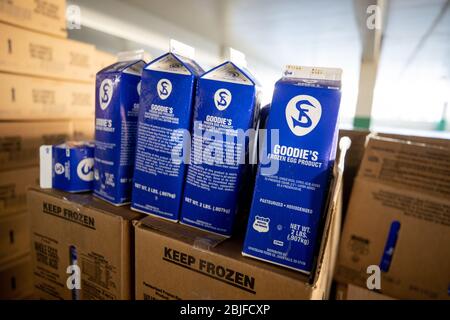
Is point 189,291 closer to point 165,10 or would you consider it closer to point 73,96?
point 73,96

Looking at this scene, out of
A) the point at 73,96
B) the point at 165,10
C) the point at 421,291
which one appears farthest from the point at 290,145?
the point at 165,10

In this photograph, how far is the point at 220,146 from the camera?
64 cm

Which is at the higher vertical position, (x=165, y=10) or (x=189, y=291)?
(x=165, y=10)

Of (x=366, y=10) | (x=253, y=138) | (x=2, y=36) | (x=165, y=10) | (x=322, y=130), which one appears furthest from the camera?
(x=165, y=10)

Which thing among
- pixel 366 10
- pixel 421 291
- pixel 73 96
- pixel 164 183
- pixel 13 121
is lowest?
pixel 421 291

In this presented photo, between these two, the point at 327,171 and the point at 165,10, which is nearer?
the point at 327,171

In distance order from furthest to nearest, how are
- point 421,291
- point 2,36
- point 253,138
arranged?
point 2,36 < point 421,291 < point 253,138

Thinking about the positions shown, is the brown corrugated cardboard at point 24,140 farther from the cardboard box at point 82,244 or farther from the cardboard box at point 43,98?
the cardboard box at point 82,244

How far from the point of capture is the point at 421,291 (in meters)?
0.90

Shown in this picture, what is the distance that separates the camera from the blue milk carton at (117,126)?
77 cm

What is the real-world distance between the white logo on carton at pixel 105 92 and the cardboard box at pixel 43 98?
2.80 ft

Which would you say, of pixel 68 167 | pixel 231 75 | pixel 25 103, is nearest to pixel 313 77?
pixel 231 75

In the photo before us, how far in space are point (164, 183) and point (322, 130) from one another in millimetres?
426

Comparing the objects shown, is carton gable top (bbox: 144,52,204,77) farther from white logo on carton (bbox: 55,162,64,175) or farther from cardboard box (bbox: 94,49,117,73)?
cardboard box (bbox: 94,49,117,73)
